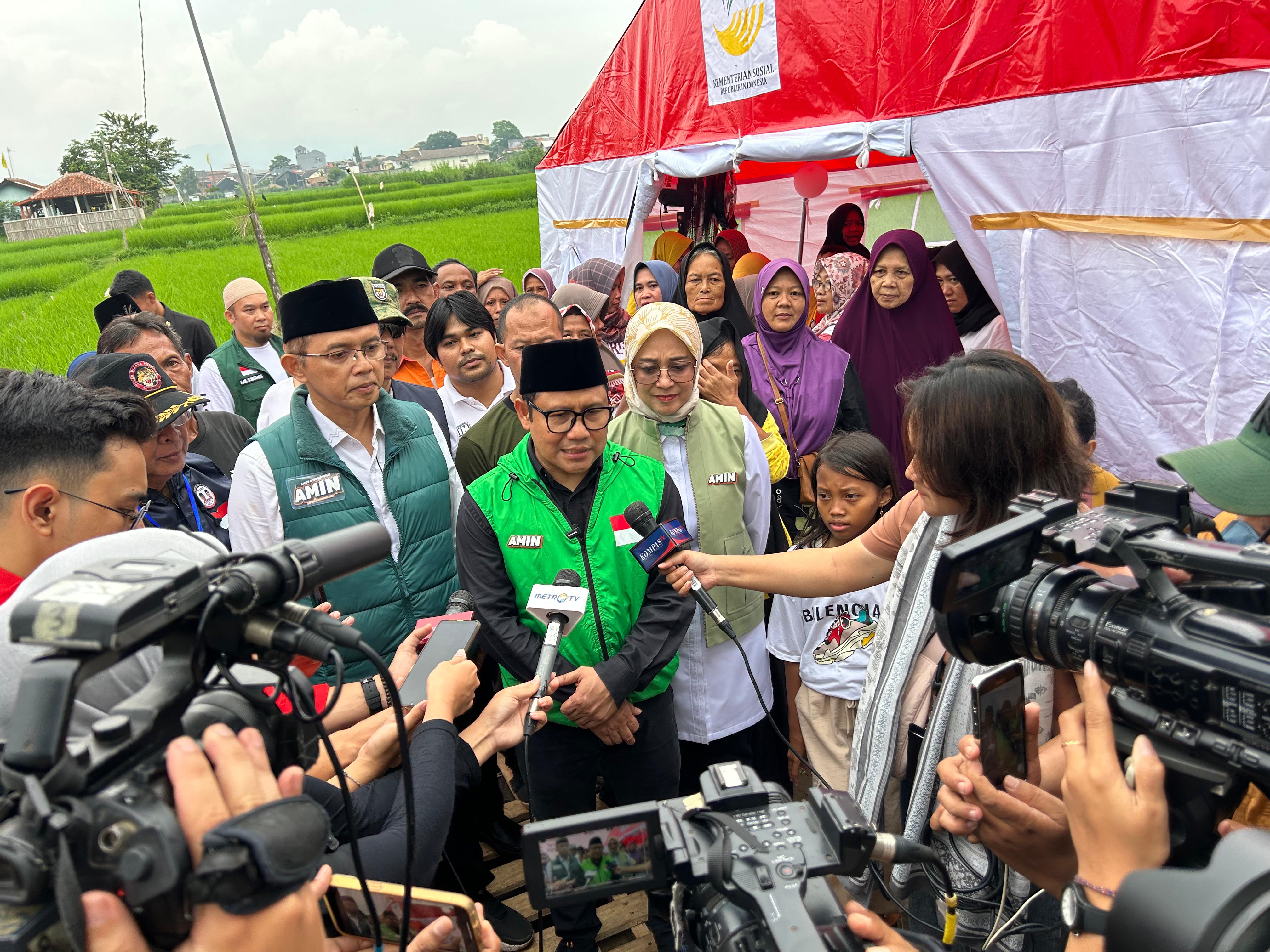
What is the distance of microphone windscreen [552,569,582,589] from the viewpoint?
73.0 inches

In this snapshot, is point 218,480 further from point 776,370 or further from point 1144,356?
point 1144,356

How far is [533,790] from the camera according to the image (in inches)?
91.6

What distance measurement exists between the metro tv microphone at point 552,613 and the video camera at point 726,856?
633 millimetres

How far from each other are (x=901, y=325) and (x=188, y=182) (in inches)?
2154

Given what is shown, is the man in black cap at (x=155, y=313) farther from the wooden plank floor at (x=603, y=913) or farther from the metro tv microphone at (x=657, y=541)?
the metro tv microphone at (x=657, y=541)

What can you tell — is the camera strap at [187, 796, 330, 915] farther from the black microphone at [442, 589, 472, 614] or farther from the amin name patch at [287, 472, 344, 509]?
the amin name patch at [287, 472, 344, 509]

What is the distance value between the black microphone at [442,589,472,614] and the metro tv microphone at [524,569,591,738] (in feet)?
1.27

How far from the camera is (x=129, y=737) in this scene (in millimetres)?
795

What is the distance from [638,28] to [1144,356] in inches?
231

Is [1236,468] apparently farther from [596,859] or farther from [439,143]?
[439,143]

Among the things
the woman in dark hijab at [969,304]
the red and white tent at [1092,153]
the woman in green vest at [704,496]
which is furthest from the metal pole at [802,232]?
the woman in green vest at [704,496]

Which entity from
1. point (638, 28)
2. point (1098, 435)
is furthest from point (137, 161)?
point (1098, 435)

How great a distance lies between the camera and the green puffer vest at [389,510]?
2375mm

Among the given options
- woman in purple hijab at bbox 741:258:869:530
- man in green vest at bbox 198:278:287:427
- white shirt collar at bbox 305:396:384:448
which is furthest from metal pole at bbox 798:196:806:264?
white shirt collar at bbox 305:396:384:448
